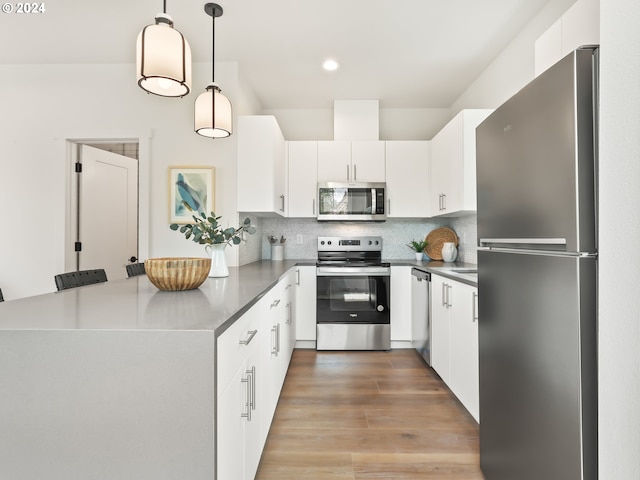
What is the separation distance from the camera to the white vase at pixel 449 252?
349cm

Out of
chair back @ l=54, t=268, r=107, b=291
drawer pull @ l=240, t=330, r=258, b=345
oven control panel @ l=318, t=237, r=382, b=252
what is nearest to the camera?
drawer pull @ l=240, t=330, r=258, b=345

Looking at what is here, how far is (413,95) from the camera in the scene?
3.67 metres

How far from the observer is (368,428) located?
2.02m

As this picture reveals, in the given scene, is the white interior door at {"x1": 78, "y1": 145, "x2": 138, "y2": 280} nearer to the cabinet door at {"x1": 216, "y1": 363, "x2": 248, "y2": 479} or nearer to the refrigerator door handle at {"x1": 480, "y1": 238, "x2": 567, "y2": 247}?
the cabinet door at {"x1": 216, "y1": 363, "x2": 248, "y2": 479}

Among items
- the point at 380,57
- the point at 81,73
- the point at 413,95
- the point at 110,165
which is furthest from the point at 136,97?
the point at 413,95

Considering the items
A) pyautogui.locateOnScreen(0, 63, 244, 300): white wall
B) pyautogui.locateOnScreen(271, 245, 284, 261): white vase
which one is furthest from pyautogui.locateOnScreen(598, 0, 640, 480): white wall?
pyautogui.locateOnScreen(271, 245, 284, 261): white vase

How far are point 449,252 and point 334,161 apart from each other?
4.91 feet

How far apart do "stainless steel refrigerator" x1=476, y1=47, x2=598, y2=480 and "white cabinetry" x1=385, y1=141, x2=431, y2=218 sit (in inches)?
85.9

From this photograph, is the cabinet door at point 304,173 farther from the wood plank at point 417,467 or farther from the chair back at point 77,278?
the wood plank at point 417,467

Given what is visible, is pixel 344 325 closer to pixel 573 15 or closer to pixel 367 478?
pixel 367 478

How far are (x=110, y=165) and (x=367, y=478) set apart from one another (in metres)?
3.65

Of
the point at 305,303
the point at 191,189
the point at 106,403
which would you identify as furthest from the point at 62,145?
the point at 106,403

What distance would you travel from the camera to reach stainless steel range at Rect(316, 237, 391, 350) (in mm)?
3369

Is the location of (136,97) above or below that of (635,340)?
above
